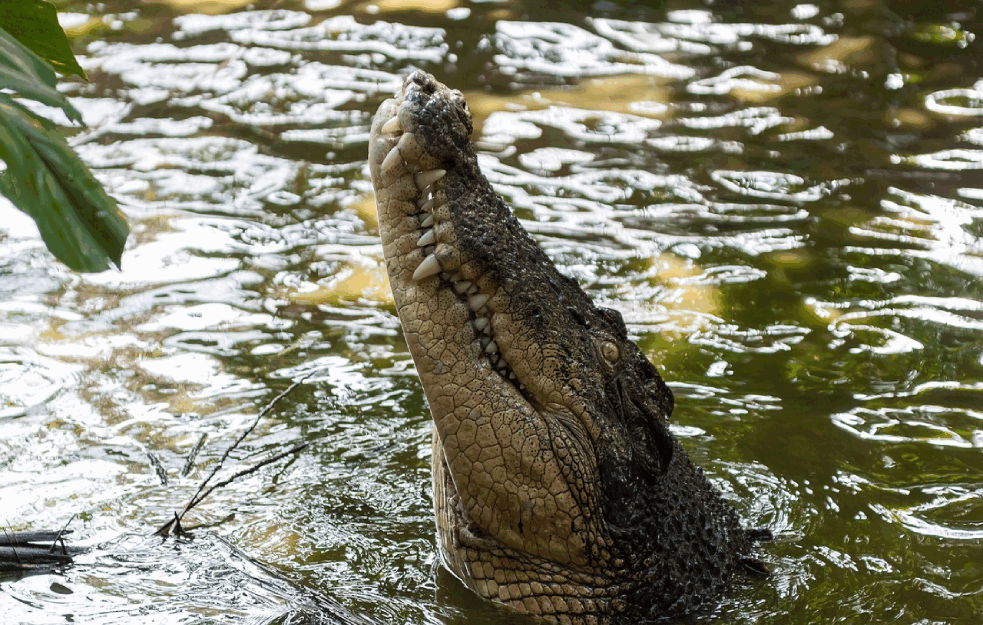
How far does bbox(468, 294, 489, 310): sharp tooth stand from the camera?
2.81m

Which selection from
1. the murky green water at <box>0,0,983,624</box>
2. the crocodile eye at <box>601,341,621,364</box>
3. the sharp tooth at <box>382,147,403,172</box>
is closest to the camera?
the sharp tooth at <box>382,147,403,172</box>

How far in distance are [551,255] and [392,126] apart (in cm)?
330

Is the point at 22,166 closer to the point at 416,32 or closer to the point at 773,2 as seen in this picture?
the point at 416,32

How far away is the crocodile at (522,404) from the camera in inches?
108

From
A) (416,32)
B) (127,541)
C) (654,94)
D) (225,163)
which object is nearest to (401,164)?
(127,541)

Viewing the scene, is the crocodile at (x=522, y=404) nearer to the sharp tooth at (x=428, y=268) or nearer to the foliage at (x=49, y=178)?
the sharp tooth at (x=428, y=268)

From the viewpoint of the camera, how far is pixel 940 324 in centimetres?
533

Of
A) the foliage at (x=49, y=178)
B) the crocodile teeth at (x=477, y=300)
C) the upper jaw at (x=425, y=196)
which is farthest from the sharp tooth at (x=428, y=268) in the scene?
the foliage at (x=49, y=178)

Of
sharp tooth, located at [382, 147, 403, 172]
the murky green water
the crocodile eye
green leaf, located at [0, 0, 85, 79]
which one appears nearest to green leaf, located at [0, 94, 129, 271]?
green leaf, located at [0, 0, 85, 79]

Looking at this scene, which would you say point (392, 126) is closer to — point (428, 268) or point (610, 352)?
point (428, 268)

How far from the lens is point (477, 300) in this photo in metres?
2.81

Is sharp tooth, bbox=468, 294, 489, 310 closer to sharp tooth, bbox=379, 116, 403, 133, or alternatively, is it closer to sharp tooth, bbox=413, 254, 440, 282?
sharp tooth, bbox=413, 254, 440, 282

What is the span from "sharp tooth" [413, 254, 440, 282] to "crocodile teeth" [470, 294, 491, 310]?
13 centimetres

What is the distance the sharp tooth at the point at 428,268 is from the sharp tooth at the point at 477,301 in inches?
5.3
